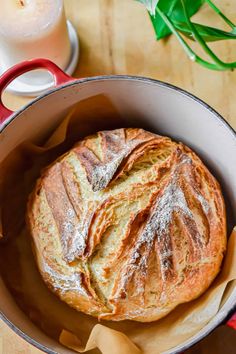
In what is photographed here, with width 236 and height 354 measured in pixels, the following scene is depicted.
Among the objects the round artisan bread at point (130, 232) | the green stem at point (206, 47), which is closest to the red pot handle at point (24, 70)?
the round artisan bread at point (130, 232)

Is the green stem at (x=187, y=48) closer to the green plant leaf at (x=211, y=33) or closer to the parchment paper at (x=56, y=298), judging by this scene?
the green plant leaf at (x=211, y=33)

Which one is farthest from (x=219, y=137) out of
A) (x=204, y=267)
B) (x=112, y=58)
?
(x=112, y=58)

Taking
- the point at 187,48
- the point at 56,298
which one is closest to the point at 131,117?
the point at 187,48

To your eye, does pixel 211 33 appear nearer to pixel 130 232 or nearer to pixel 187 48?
pixel 187 48

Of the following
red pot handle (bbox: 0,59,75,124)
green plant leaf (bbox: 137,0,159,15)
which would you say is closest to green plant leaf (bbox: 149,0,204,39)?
green plant leaf (bbox: 137,0,159,15)

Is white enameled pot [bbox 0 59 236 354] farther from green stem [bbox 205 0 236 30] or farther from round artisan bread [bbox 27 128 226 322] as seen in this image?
green stem [bbox 205 0 236 30]

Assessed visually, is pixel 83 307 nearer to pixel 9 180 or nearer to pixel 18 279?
pixel 18 279
